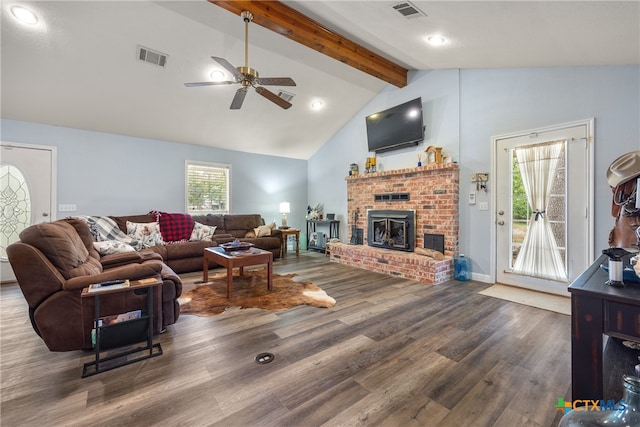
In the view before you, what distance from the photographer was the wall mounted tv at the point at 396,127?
183 inches

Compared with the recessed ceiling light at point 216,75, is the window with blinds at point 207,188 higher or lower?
lower

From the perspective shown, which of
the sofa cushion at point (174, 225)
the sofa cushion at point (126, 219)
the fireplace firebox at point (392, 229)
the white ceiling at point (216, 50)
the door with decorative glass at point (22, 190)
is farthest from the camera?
the sofa cushion at point (174, 225)

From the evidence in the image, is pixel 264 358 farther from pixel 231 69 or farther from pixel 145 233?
pixel 145 233

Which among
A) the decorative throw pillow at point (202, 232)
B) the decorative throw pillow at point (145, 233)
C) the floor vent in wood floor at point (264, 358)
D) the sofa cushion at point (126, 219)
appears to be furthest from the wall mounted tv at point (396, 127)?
the sofa cushion at point (126, 219)

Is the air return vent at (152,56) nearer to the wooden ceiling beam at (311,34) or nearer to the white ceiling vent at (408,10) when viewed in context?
the wooden ceiling beam at (311,34)

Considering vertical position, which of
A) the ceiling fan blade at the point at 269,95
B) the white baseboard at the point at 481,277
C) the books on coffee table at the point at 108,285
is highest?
the ceiling fan blade at the point at 269,95

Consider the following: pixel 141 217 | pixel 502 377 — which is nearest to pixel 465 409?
pixel 502 377

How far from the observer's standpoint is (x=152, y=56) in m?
3.51

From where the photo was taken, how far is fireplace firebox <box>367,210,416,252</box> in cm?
463

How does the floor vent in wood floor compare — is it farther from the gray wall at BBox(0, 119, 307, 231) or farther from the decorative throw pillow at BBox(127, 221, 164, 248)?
the gray wall at BBox(0, 119, 307, 231)

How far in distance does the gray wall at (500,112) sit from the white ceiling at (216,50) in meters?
0.22

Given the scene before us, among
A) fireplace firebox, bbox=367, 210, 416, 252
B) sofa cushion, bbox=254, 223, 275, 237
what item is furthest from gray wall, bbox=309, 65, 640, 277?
sofa cushion, bbox=254, 223, 275, 237

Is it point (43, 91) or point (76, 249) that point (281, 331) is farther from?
point (43, 91)

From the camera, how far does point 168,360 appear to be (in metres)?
2.00
